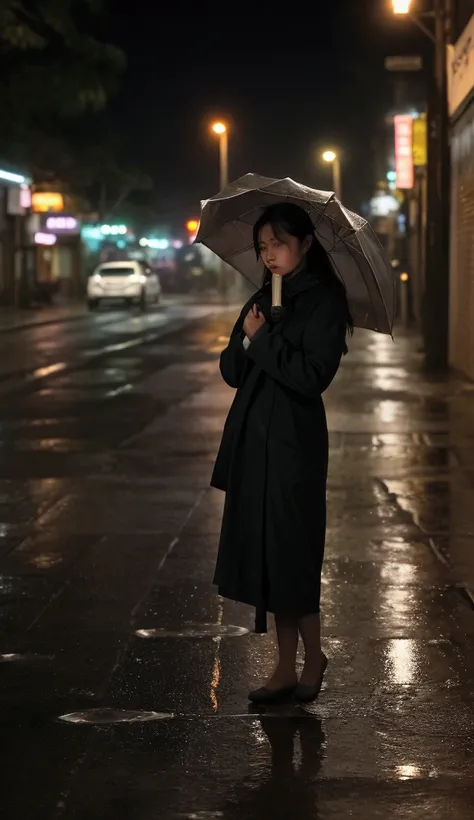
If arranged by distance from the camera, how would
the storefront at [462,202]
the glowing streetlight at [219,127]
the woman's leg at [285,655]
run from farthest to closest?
the glowing streetlight at [219,127] → the storefront at [462,202] → the woman's leg at [285,655]

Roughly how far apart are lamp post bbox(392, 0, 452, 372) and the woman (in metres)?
15.0

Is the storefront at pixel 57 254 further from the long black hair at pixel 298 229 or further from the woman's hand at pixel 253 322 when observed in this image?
the woman's hand at pixel 253 322

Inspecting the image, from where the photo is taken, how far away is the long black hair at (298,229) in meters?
5.04

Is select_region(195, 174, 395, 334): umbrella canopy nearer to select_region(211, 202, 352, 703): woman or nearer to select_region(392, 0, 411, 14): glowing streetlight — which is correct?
select_region(211, 202, 352, 703): woman

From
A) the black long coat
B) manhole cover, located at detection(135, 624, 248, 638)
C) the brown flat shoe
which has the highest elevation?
the black long coat

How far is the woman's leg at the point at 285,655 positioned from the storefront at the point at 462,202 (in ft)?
45.2

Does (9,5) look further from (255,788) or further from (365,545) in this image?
(255,788)

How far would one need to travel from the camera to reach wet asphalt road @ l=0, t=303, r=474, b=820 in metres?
4.28

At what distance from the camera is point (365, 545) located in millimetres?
8039

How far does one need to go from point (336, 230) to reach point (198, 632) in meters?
2.07

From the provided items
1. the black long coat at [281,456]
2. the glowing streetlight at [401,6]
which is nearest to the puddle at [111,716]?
the black long coat at [281,456]

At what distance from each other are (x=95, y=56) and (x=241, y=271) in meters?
29.2

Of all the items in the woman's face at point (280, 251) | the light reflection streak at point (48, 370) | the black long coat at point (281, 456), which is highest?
the woman's face at point (280, 251)

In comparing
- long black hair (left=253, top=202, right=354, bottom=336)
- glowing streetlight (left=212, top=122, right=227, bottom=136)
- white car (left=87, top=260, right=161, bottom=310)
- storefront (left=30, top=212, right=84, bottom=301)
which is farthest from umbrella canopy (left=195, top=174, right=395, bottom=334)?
glowing streetlight (left=212, top=122, right=227, bottom=136)
